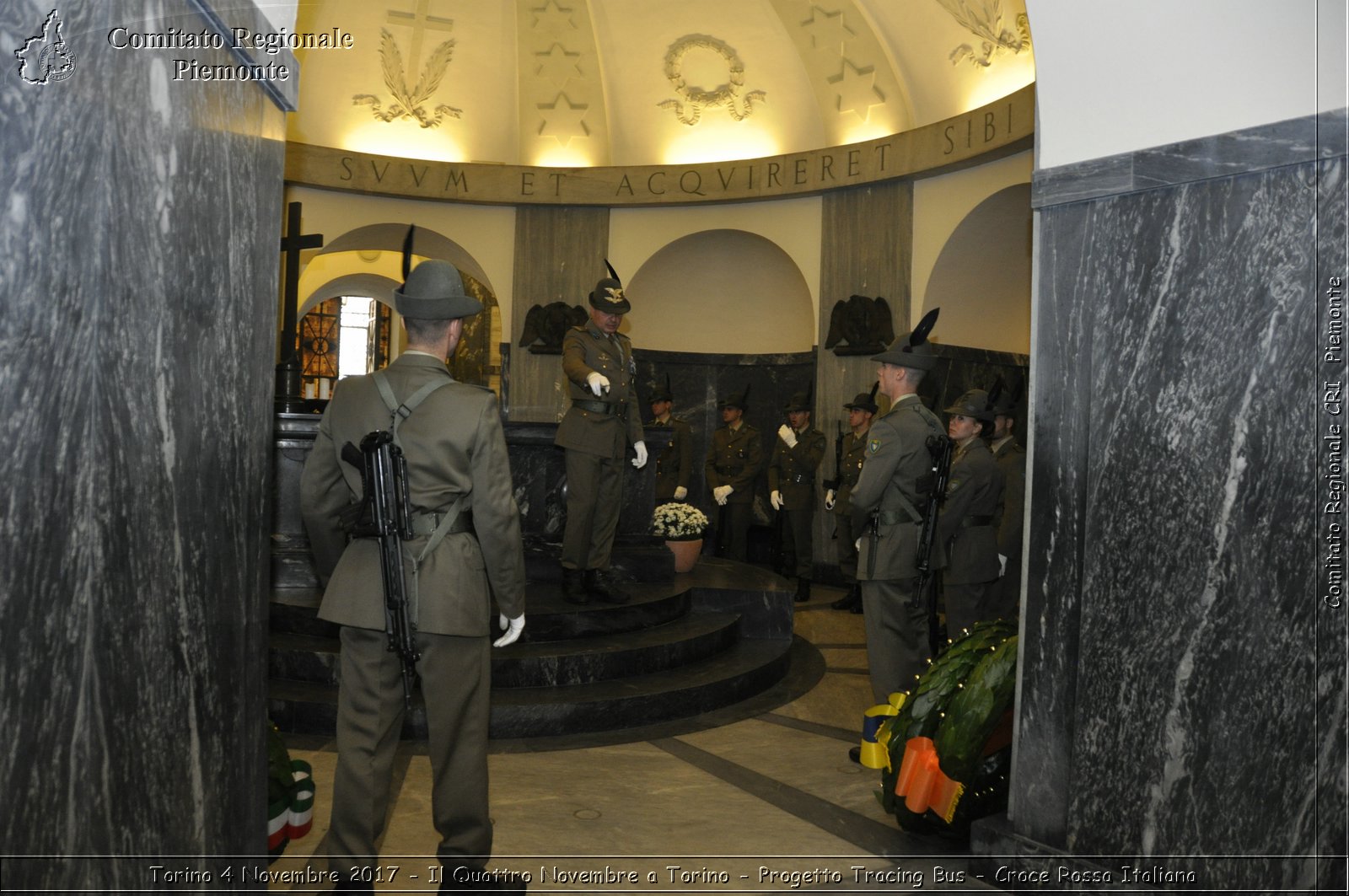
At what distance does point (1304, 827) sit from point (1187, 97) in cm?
202

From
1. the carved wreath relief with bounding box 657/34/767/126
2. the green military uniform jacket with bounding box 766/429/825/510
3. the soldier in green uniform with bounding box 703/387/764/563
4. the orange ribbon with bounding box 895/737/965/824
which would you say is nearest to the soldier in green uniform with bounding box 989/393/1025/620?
the orange ribbon with bounding box 895/737/965/824

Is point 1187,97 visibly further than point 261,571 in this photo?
Yes

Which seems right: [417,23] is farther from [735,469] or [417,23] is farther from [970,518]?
[970,518]

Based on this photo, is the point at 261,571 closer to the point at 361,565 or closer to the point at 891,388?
the point at 361,565

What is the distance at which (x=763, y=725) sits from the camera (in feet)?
17.7

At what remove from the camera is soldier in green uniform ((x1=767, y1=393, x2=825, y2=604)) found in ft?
33.3

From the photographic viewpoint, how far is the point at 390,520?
119 inches

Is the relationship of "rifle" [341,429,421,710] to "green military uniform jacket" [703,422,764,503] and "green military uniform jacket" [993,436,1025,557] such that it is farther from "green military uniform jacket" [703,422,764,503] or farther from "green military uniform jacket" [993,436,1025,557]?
"green military uniform jacket" [703,422,764,503]

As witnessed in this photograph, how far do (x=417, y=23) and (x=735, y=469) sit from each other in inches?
231

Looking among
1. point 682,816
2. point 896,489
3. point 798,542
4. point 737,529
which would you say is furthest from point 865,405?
point 682,816

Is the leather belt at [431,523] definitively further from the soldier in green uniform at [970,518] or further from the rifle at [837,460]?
the rifle at [837,460]

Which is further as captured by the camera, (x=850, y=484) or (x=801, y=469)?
(x=801, y=469)

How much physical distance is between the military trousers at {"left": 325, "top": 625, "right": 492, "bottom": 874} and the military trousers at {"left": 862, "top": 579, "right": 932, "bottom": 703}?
93.8 inches

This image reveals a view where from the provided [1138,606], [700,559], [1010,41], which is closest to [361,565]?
[1138,606]
